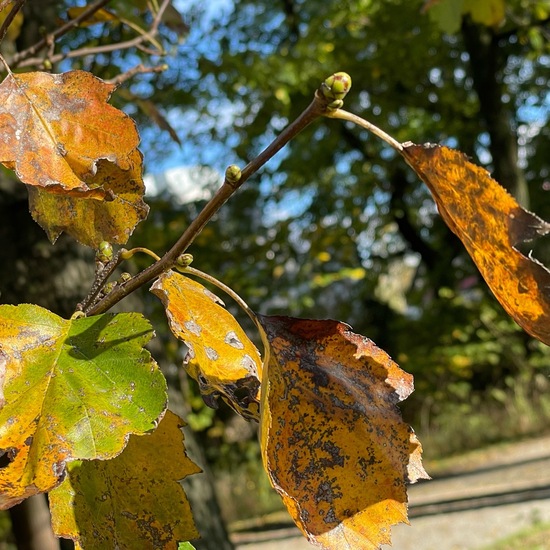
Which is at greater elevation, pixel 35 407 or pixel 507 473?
pixel 35 407

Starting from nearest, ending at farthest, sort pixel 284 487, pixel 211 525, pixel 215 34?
1. pixel 284 487
2. pixel 211 525
3. pixel 215 34

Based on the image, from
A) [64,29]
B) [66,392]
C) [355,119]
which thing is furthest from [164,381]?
[64,29]

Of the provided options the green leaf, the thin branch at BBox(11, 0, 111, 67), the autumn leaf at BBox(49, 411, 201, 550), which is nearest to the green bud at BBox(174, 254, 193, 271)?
the autumn leaf at BBox(49, 411, 201, 550)

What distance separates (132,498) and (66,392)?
109 millimetres

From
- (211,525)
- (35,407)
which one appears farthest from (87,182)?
(211,525)

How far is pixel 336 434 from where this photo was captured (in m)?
0.48

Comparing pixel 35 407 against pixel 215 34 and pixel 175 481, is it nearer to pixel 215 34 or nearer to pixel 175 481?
pixel 175 481

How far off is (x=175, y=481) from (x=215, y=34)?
6135 millimetres

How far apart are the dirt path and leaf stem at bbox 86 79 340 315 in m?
4.00

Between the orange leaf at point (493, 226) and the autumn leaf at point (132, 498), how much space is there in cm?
24

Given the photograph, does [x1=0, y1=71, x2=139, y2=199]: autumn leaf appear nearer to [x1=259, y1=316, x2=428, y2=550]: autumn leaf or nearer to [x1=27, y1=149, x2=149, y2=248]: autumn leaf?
[x1=27, y1=149, x2=149, y2=248]: autumn leaf

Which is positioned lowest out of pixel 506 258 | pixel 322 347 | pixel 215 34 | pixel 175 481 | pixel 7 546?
pixel 7 546

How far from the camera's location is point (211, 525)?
201cm

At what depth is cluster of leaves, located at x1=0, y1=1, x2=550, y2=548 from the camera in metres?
0.44
